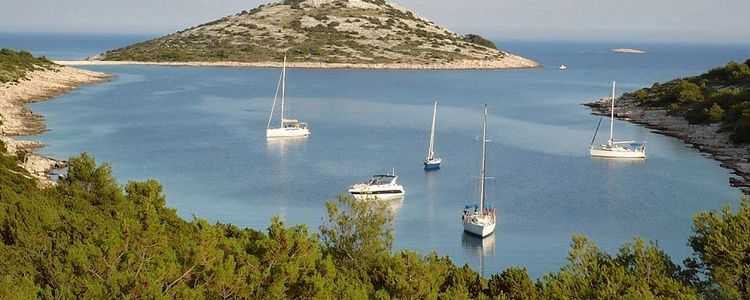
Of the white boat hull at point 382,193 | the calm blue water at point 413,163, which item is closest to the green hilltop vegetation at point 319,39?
the calm blue water at point 413,163

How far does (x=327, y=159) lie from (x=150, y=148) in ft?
33.0

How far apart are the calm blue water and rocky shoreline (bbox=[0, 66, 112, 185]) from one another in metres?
1.50

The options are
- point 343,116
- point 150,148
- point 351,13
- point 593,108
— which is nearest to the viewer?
point 150,148

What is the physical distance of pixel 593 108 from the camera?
74.0 metres

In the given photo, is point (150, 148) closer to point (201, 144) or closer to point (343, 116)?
point (201, 144)

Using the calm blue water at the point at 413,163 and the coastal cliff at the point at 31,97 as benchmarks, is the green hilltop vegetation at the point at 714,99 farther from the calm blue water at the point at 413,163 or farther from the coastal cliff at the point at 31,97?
the coastal cliff at the point at 31,97

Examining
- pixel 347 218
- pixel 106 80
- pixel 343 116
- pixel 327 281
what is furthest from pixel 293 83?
pixel 327 281

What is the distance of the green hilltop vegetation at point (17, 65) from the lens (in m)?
68.4

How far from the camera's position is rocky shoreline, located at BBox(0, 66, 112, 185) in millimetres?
36750

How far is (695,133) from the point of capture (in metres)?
53.3

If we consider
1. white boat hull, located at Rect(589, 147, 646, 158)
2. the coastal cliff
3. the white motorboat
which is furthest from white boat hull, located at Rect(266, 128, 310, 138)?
the white motorboat

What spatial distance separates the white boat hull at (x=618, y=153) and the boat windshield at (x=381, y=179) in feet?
51.0

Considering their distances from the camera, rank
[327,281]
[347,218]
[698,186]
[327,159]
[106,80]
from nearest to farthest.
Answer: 1. [327,281]
2. [347,218]
3. [698,186]
4. [327,159]
5. [106,80]

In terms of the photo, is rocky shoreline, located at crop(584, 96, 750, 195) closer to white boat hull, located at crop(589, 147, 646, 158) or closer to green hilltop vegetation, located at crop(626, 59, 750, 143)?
green hilltop vegetation, located at crop(626, 59, 750, 143)
